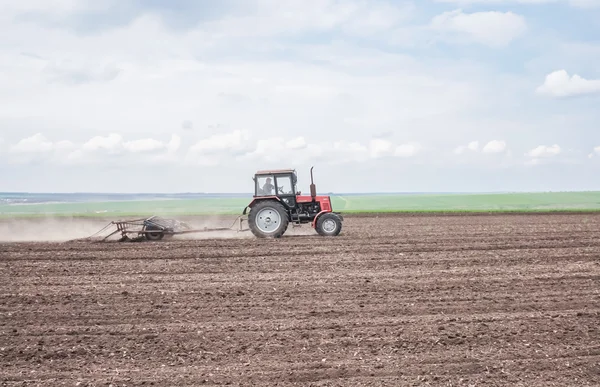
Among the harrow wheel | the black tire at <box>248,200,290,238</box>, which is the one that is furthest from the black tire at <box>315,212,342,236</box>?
the harrow wheel

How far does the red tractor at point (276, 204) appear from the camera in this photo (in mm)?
18375

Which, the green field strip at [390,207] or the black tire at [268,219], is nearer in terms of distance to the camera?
A: the black tire at [268,219]

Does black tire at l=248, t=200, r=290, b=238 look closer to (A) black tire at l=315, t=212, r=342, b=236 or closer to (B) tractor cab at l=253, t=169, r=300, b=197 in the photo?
(B) tractor cab at l=253, t=169, r=300, b=197

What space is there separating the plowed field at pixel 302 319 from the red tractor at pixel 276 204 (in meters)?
3.13

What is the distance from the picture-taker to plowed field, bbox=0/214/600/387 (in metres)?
6.54

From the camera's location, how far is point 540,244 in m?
17.3

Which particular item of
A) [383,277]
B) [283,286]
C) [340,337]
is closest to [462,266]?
[383,277]

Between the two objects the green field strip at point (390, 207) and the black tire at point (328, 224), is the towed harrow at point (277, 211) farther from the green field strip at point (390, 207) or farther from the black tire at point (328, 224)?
the green field strip at point (390, 207)

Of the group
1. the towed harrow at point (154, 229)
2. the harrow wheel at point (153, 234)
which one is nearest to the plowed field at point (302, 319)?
the towed harrow at point (154, 229)

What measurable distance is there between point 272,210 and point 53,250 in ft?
20.7

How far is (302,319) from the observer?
8562 millimetres

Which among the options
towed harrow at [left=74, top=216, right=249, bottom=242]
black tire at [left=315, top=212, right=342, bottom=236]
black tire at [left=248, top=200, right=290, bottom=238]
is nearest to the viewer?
black tire at [left=248, top=200, right=290, bottom=238]

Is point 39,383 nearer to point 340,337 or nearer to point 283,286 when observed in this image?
point 340,337

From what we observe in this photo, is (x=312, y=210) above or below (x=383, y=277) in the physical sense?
above
